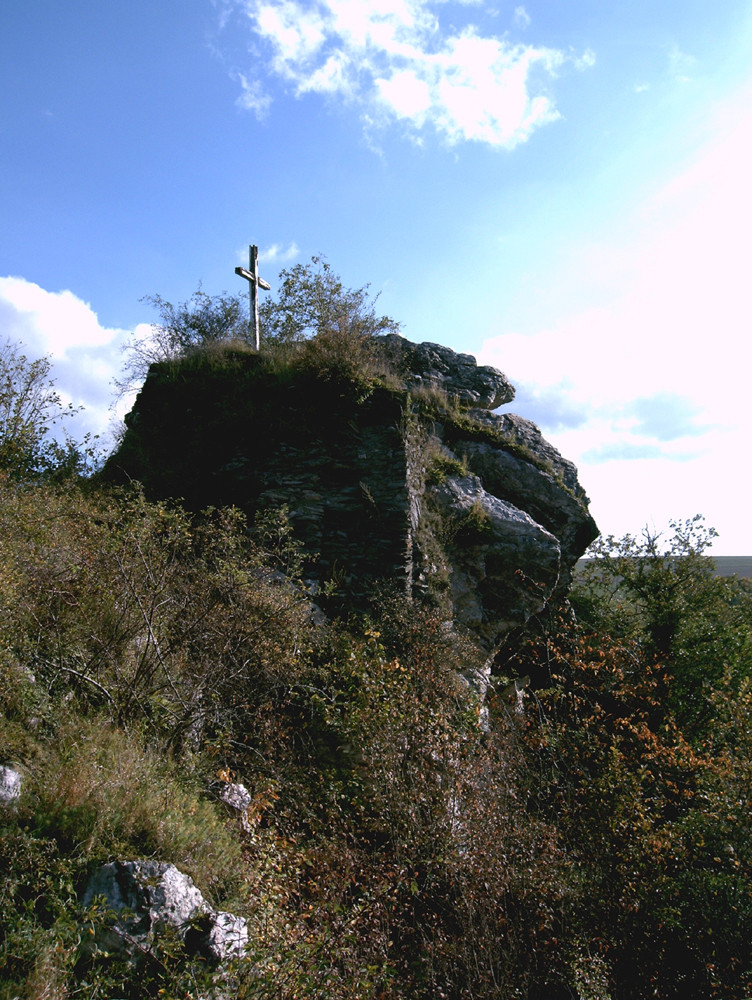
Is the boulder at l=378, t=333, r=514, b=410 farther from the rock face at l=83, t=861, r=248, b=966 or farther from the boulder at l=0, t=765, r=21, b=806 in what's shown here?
the rock face at l=83, t=861, r=248, b=966

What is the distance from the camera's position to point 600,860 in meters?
7.18

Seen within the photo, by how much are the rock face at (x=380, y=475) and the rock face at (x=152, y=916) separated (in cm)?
603

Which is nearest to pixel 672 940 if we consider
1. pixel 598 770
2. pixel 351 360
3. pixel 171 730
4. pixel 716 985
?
pixel 716 985

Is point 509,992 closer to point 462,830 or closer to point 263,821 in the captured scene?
point 462,830

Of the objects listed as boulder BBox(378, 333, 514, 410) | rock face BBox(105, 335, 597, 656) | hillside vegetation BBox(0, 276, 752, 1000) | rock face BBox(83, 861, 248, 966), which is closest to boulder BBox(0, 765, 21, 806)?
hillside vegetation BBox(0, 276, 752, 1000)

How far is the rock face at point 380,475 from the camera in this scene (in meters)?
11.1

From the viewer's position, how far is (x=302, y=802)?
6.87 metres

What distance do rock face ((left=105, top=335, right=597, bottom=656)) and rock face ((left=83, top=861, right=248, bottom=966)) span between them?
603 centimetres

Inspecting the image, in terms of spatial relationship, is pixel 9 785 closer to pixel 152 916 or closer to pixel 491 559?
pixel 152 916

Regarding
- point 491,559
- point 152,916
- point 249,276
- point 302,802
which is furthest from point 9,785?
point 249,276

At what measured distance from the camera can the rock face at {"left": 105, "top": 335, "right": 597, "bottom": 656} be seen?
11.1m

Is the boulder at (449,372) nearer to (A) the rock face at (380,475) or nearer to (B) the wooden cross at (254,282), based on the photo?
(A) the rock face at (380,475)

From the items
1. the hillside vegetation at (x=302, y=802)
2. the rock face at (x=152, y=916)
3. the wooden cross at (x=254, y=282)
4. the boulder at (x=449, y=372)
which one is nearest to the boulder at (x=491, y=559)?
the hillside vegetation at (x=302, y=802)

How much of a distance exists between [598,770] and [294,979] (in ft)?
19.0
